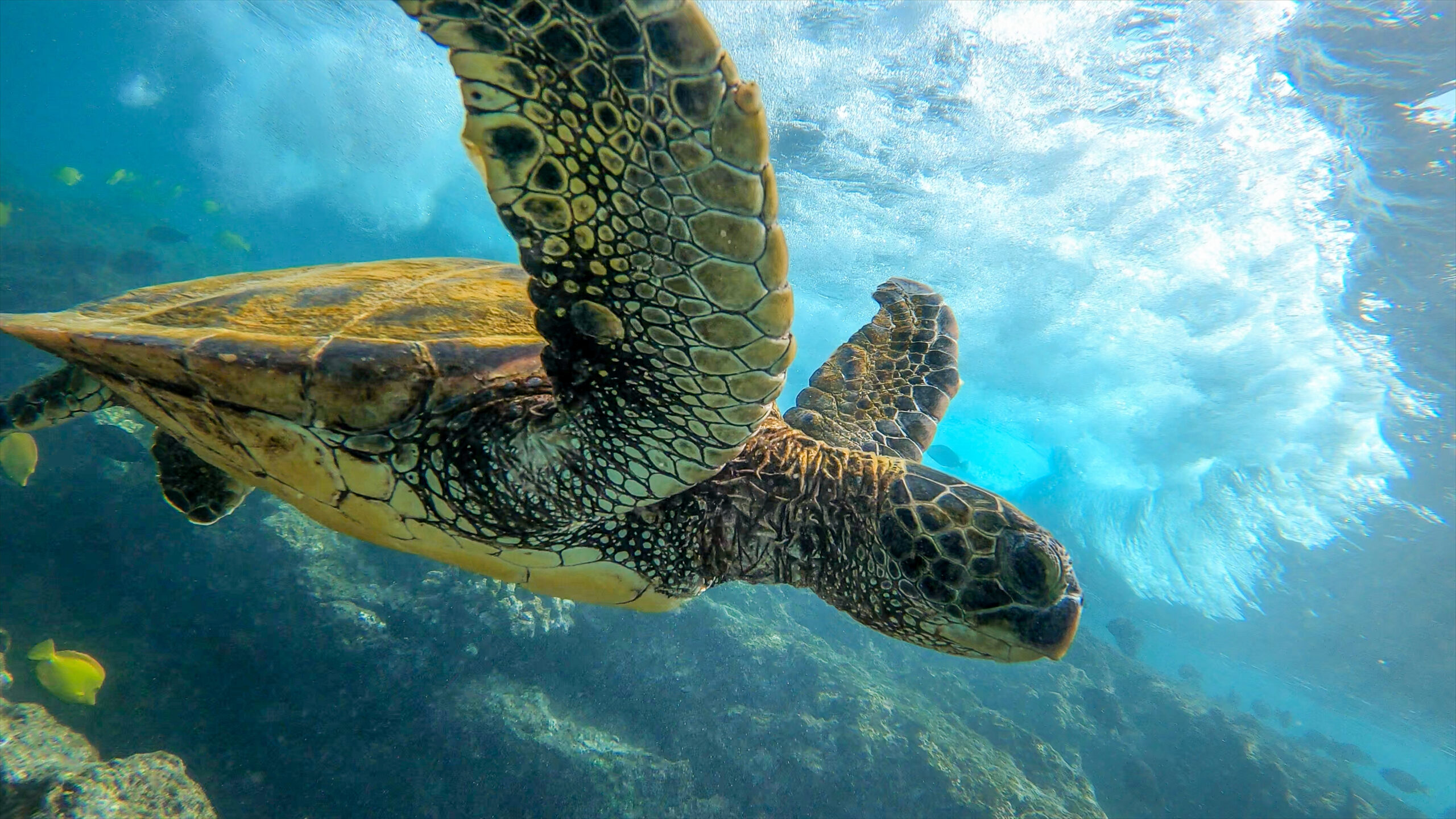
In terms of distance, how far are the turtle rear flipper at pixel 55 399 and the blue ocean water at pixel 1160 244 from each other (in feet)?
28.4

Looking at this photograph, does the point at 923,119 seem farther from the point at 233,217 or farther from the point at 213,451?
the point at 233,217

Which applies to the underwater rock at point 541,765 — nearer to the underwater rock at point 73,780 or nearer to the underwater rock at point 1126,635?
the underwater rock at point 73,780

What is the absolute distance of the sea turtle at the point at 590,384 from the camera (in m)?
1.00

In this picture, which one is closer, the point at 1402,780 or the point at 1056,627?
the point at 1056,627

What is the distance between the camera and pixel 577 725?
6.50m

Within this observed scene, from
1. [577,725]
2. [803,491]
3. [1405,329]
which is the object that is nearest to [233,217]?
[577,725]

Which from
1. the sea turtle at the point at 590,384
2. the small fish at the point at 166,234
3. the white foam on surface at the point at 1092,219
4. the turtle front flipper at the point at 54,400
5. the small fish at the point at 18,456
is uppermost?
the white foam on surface at the point at 1092,219

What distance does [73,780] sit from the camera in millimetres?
3457

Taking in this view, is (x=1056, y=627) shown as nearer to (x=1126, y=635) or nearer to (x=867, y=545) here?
(x=867, y=545)

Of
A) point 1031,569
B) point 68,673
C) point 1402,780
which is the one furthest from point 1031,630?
point 1402,780

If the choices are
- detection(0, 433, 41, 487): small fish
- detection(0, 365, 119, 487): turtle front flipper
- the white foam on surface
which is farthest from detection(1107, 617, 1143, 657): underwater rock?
detection(0, 433, 41, 487): small fish

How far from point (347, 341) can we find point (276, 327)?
1.30 feet

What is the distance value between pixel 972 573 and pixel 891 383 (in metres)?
1.53

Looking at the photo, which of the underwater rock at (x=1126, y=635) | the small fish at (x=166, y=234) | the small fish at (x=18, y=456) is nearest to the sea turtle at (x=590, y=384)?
the small fish at (x=18, y=456)
